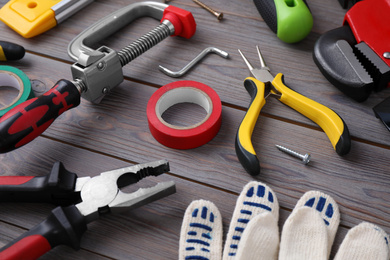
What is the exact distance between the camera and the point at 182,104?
103 centimetres

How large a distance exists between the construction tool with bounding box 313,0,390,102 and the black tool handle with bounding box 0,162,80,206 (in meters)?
0.62

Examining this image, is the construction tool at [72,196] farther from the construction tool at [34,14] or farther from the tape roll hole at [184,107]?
the construction tool at [34,14]

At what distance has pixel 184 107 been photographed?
102 centimetres

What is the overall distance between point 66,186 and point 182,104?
1.14 ft

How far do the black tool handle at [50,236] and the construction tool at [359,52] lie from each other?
64cm

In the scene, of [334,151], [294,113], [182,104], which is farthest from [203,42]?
[334,151]

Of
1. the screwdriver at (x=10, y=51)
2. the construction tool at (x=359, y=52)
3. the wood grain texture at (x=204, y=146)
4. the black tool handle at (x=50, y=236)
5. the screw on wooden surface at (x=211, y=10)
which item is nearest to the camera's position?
the black tool handle at (x=50, y=236)

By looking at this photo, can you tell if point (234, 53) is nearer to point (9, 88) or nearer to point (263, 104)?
point (263, 104)

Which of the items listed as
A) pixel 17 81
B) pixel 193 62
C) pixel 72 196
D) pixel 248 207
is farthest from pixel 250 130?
pixel 17 81

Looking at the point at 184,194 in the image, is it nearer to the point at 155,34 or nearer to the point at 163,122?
the point at 163,122

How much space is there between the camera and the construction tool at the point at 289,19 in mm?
1066

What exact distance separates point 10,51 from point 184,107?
0.46 metres

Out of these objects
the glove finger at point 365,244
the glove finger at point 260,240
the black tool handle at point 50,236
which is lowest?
the glove finger at point 365,244

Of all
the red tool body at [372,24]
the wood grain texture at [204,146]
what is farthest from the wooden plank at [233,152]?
the red tool body at [372,24]
